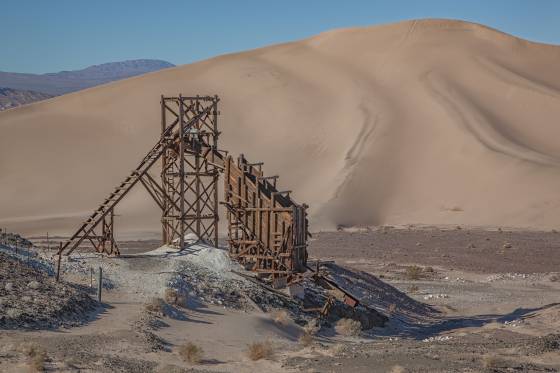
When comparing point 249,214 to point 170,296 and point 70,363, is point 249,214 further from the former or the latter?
point 70,363

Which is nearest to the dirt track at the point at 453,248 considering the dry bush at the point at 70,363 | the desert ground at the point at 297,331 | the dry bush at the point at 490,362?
the desert ground at the point at 297,331

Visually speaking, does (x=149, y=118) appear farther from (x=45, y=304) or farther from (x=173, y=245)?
(x=45, y=304)

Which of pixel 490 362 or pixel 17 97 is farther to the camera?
pixel 17 97

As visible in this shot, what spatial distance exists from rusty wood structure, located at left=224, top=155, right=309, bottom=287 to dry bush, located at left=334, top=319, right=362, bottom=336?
198cm

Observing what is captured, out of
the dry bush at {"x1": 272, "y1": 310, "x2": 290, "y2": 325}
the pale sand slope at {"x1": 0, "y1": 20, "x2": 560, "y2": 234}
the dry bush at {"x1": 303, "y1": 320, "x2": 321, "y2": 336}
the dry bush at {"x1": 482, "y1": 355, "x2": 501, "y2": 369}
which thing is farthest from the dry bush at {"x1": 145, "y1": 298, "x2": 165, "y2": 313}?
the pale sand slope at {"x1": 0, "y1": 20, "x2": 560, "y2": 234}

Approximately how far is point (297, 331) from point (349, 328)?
5.40 ft

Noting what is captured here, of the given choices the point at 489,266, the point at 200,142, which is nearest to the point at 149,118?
the point at 489,266

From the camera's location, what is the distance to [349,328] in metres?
22.6

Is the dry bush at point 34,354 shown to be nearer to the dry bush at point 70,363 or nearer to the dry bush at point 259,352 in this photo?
the dry bush at point 70,363

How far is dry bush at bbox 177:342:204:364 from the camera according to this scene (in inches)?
669

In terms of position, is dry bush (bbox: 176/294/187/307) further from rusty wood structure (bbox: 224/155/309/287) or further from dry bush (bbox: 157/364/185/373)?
dry bush (bbox: 157/364/185/373)

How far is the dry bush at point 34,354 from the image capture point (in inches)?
590

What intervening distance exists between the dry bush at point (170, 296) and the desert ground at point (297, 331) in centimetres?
25

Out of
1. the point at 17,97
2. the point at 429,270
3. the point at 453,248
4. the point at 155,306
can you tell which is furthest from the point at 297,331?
the point at 17,97
